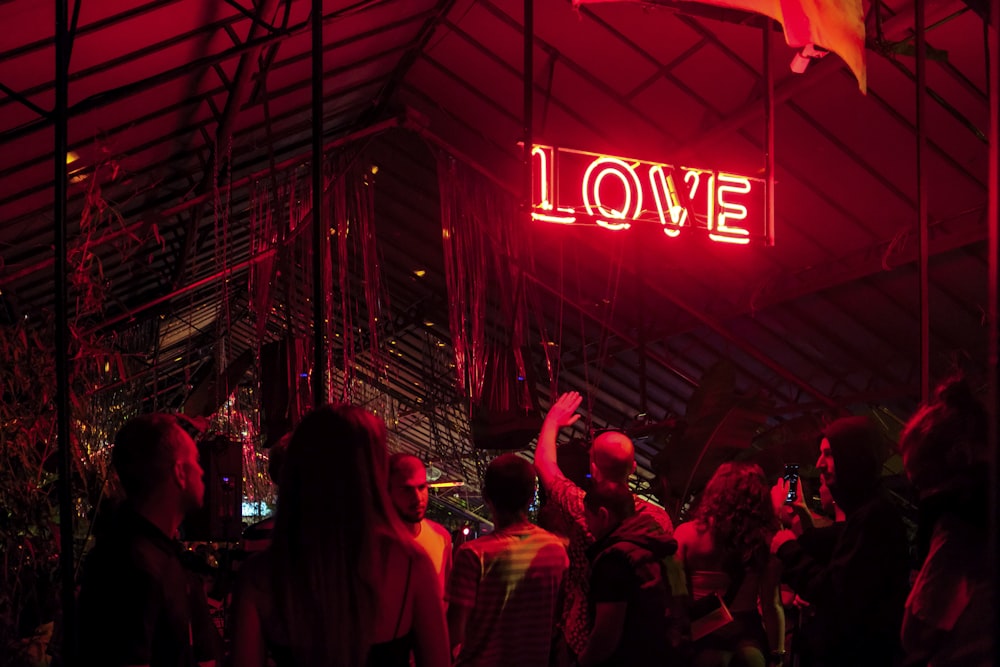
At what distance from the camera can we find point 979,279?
898 cm

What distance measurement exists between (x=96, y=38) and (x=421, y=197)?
5.26m

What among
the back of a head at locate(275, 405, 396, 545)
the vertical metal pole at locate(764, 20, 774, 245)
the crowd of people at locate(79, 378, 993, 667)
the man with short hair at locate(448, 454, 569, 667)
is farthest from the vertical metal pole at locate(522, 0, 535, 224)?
the back of a head at locate(275, 405, 396, 545)

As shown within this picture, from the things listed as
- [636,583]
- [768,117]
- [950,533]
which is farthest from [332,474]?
[768,117]

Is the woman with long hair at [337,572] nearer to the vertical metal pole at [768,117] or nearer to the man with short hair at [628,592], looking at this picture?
the man with short hair at [628,592]

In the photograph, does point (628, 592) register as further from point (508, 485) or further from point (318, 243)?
point (318, 243)

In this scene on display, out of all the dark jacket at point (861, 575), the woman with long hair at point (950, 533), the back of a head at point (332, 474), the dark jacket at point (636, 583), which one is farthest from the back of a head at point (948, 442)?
the back of a head at point (332, 474)

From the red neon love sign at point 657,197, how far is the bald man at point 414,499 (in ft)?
6.66

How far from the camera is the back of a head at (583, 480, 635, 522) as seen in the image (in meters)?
3.27

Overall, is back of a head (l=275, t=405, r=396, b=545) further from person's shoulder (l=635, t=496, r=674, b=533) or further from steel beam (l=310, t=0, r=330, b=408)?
person's shoulder (l=635, t=496, r=674, b=533)

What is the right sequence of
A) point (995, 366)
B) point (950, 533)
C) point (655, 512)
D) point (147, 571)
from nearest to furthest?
point (995, 366)
point (147, 571)
point (950, 533)
point (655, 512)

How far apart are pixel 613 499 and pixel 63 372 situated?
1.68 meters

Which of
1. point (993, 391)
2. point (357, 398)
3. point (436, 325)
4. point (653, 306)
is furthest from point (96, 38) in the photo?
point (436, 325)

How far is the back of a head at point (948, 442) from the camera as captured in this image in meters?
2.24

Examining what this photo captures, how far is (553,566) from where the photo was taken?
9.30ft
